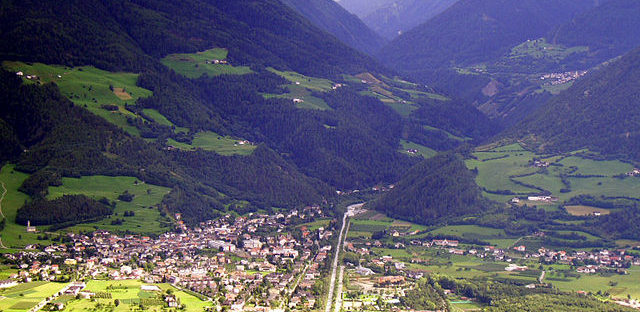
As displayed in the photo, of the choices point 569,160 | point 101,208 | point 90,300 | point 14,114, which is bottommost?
point 90,300

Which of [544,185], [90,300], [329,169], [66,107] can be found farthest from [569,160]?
[90,300]

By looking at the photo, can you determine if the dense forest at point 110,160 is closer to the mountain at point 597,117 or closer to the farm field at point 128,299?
the farm field at point 128,299

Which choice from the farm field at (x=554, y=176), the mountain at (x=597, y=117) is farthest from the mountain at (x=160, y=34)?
the farm field at (x=554, y=176)

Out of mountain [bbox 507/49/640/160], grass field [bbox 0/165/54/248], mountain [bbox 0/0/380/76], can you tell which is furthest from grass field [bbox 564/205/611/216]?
mountain [bbox 0/0/380/76]

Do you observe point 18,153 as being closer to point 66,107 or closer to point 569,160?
point 66,107

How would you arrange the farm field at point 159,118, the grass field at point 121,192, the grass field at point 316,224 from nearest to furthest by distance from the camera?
the grass field at point 121,192
the grass field at point 316,224
the farm field at point 159,118
